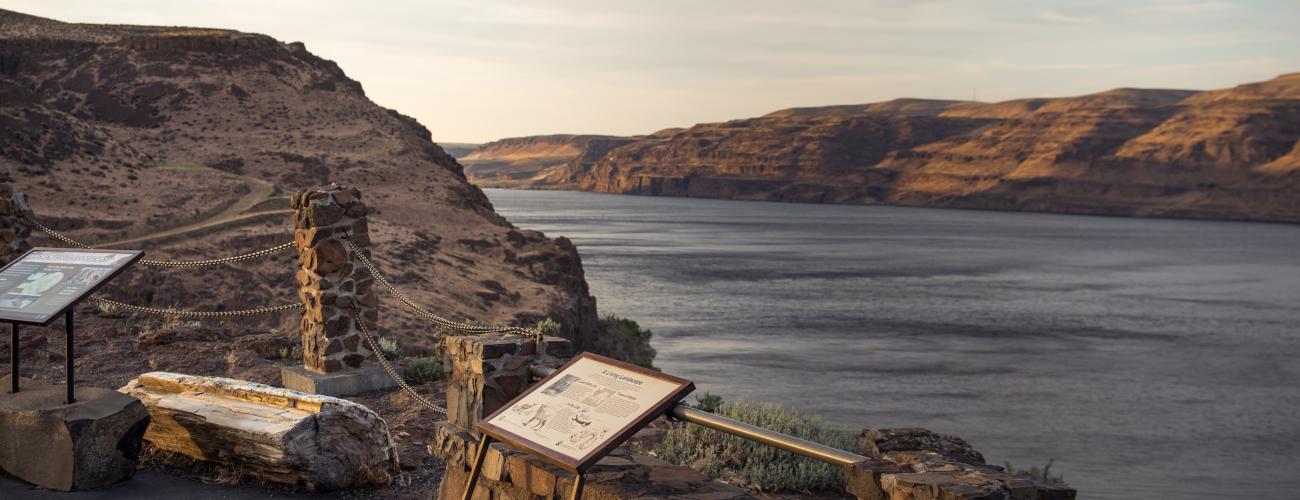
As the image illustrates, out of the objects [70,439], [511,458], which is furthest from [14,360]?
[511,458]

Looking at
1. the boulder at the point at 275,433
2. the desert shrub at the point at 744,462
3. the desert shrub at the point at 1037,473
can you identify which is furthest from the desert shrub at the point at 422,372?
the desert shrub at the point at 1037,473

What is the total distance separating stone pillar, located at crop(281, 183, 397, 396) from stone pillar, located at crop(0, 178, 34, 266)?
4837 millimetres

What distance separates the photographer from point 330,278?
11156mm

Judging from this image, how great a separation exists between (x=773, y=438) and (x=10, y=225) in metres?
12.7

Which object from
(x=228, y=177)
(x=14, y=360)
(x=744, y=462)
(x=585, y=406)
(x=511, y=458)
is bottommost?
(x=744, y=462)

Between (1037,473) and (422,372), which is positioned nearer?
(422,372)

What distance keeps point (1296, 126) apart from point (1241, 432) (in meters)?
157

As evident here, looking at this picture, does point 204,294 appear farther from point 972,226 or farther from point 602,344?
point 972,226

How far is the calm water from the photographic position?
2748cm

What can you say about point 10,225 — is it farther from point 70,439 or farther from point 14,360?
Answer: point 70,439

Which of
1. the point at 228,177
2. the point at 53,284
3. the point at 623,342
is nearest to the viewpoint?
the point at 53,284

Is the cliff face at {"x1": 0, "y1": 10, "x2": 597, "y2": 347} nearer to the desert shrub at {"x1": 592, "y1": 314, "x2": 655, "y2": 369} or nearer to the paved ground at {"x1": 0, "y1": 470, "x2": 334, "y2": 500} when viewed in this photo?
the desert shrub at {"x1": 592, "y1": 314, "x2": 655, "y2": 369}

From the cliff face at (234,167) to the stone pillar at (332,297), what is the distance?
9552 mm

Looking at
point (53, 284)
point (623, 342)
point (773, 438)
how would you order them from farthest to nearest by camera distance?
point (623, 342), point (53, 284), point (773, 438)
